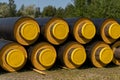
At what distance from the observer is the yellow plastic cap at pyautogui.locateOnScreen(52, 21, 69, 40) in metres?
8.65

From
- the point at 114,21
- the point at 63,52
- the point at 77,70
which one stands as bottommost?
the point at 77,70

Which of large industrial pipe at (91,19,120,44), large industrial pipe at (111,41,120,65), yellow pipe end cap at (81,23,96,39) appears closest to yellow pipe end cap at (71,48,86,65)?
yellow pipe end cap at (81,23,96,39)

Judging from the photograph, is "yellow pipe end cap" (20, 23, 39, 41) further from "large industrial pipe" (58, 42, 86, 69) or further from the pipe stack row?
"large industrial pipe" (58, 42, 86, 69)

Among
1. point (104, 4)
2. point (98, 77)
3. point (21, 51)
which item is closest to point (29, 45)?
point (21, 51)

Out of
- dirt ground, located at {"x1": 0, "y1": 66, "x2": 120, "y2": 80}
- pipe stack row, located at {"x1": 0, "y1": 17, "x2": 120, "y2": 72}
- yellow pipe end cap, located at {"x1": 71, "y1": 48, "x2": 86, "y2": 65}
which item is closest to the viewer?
dirt ground, located at {"x1": 0, "y1": 66, "x2": 120, "y2": 80}

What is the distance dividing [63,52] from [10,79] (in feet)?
6.34

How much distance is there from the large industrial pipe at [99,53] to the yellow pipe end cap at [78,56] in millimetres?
291

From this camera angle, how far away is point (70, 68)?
29.3 ft

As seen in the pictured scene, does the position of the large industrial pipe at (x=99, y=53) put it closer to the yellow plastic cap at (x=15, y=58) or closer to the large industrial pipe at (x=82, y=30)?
the large industrial pipe at (x=82, y=30)

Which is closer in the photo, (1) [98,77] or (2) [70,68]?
(1) [98,77]

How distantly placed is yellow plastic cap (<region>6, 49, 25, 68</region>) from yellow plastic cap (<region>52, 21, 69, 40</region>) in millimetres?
1156

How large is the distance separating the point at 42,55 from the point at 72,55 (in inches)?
35.7

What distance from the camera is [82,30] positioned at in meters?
8.87

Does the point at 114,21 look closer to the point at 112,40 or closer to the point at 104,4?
the point at 112,40
